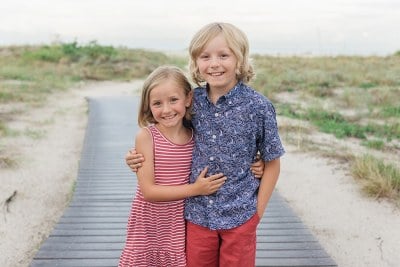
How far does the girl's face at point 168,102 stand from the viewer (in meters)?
2.33

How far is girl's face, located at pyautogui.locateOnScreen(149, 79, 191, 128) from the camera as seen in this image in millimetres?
2328

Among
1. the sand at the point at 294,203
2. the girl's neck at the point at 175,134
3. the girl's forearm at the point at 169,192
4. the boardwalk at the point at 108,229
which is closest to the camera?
the girl's forearm at the point at 169,192

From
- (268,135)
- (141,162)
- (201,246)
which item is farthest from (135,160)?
(268,135)

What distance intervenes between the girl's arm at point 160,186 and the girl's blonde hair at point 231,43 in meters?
0.41

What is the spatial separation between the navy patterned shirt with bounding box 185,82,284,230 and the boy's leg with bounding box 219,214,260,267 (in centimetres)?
4

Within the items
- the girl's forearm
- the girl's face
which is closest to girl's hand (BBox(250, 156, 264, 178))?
the girl's forearm

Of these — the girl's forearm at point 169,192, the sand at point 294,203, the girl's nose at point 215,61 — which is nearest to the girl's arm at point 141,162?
the girl's forearm at point 169,192

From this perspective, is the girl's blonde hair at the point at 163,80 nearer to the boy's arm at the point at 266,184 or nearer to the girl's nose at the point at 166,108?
the girl's nose at the point at 166,108

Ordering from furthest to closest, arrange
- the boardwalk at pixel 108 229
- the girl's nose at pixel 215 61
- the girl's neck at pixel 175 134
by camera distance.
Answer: the boardwalk at pixel 108 229
the girl's neck at pixel 175 134
the girl's nose at pixel 215 61

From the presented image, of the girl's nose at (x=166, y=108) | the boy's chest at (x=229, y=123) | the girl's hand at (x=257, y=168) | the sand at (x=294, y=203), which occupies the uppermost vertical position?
the girl's nose at (x=166, y=108)

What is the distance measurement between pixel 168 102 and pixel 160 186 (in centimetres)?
36

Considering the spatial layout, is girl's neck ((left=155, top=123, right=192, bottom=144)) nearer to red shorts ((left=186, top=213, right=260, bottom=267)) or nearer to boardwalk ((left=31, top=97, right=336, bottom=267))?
red shorts ((left=186, top=213, right=260, bottom=267))

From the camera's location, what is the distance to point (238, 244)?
236cm

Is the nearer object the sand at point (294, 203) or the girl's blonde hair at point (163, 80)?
the girl's blonde hair at point (163, 80)
